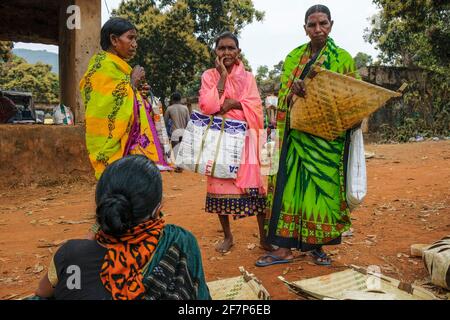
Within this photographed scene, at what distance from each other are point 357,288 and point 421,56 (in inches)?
653

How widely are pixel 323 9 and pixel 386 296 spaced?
2.13 metres

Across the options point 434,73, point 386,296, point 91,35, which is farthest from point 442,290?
point 434,73

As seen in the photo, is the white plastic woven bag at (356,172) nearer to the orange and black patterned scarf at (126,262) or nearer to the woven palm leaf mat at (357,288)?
the woven palm leaf mat at (357,288)

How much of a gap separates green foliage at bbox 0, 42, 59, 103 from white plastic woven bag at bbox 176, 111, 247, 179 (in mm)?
28778

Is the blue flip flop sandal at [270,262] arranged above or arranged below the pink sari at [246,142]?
below

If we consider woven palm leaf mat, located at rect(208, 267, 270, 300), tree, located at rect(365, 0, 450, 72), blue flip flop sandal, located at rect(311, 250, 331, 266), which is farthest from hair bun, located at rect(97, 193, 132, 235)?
tree, located at rect(365, 0, 450, 72)

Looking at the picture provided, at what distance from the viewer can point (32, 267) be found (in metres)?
3.51

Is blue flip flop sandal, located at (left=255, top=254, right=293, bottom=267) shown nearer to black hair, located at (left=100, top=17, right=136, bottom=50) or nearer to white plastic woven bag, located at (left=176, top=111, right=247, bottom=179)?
white plastic woven bag, located at (left=176, top=111, right=247, bottom=179)

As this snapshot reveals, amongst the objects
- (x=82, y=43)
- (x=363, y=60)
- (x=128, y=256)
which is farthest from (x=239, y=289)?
(x=363, y=60)

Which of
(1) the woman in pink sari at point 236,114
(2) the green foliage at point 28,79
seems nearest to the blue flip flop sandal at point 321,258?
(1) the woman in pink sari at point 236,114

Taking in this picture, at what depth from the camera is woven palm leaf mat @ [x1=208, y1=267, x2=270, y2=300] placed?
99.9 inches

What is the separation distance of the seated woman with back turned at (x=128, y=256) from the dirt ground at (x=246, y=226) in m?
1.46

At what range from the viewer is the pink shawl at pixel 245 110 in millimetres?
3613
